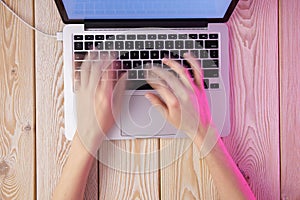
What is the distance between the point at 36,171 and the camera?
968 millimetres

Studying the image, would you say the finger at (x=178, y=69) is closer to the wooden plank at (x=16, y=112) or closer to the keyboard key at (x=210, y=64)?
the keyboard key at (x=210, y=64)

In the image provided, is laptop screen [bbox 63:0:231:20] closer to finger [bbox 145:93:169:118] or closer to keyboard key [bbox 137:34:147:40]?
keyboard key [bbox 137:34:147:40]

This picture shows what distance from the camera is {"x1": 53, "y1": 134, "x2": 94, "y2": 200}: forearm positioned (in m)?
0.93

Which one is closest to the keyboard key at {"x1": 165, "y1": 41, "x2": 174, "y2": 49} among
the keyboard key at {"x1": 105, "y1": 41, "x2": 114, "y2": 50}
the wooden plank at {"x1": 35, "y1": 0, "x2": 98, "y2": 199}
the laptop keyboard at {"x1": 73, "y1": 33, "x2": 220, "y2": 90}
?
the laptop keyboard at {"x1": 73, "y1": 33, "x2": 220, "y2": 90}


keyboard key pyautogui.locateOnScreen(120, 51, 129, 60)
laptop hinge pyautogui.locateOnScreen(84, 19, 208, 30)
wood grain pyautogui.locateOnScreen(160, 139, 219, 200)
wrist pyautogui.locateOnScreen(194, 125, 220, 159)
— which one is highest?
laptop hinge pyautogui.locateOnScreen(84, 19, 208, 30)

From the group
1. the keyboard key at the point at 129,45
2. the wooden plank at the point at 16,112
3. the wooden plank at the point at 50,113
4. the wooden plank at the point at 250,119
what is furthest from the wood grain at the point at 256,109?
the wooden plank at the point at 16,112

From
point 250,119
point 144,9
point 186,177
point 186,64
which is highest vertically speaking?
point 144,9

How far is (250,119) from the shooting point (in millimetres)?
985

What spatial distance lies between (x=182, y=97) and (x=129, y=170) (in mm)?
186

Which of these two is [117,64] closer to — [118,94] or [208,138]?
[118,94]

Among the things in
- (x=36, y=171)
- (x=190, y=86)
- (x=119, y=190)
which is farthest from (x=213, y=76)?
(x=36, y=171)

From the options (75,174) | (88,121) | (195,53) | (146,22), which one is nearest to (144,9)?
(146,22)

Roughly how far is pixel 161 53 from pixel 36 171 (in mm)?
348

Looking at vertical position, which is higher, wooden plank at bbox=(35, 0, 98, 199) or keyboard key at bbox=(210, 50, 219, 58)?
keyboard key at bbox=(210, 50, 219, 58)
